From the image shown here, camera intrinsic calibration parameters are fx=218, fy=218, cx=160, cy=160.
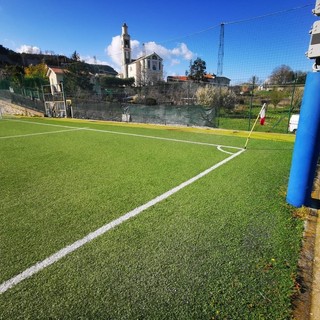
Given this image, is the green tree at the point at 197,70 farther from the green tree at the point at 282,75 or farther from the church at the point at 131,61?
the green tree at the point at 282,75

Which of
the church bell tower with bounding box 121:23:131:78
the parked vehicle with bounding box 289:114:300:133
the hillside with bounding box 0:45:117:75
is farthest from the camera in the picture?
the church bell tower with bounding box 121:23:131:78

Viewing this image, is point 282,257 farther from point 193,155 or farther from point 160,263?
point 193,155

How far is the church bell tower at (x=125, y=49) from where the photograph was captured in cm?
6506

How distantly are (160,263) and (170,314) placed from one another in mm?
538

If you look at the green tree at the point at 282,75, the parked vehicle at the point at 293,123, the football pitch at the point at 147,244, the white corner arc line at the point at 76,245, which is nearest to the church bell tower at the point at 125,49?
the green tree at the point at 282,75

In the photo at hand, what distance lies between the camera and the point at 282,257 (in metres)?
2.19

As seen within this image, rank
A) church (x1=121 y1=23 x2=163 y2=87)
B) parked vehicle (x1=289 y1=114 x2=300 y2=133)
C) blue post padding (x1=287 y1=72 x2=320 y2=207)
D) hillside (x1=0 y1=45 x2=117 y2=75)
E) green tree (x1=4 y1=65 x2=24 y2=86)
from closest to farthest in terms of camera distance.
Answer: blue post padding (x1=287 y1=72 x2=320 y2=207) → parked vehicle (x1=289 y1=114 x2=300 y2=133) → green tree (x1=4 y1=65 x2=24 y2=86) → church (x1=121 y1=23 x2=163 y2=87) → hillside (x1=0 y1=45 x2=117 y2=75)

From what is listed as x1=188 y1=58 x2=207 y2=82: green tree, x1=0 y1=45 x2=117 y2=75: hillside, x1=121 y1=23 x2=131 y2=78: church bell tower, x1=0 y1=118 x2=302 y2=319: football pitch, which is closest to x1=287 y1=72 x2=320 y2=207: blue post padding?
x1=0 y1=118 x2=302 y2=319: football pitch

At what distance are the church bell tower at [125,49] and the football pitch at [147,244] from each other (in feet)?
219

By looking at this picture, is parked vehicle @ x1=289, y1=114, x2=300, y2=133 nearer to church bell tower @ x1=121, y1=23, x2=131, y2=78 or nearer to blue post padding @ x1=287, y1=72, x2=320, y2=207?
blue post padding @ x1=287, y1=72, x2=320, y2=207

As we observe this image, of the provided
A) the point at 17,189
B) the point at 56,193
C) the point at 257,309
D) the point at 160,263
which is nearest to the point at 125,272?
the point at 160,263

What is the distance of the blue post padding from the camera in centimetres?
275

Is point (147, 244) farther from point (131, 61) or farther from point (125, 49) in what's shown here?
point (131, 61)

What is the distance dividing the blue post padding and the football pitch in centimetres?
31
